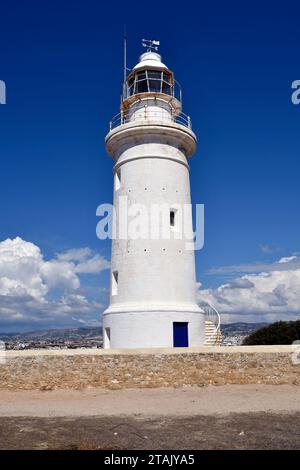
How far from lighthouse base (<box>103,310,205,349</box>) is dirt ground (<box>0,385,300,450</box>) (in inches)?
111

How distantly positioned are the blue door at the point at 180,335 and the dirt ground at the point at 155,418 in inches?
114

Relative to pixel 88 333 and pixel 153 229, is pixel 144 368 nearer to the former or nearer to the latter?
pixel 153 229

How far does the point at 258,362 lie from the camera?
12539 mm

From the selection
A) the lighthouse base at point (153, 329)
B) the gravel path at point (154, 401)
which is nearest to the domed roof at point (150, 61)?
the lighthouse base at point (153, 329)

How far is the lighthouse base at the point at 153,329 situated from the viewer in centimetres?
1459

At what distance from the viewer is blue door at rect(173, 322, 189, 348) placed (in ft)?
48.6

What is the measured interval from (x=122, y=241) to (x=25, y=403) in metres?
6.94

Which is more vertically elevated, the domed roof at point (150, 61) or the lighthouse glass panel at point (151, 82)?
the domed roof at point (150, 61)

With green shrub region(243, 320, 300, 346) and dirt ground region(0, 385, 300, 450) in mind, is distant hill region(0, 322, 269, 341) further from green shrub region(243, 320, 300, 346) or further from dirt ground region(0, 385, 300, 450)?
dirt ground region(0, 385, 300, 450)

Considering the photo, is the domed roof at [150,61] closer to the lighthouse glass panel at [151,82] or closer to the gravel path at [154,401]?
the lighthouse glass panel at [151,82]

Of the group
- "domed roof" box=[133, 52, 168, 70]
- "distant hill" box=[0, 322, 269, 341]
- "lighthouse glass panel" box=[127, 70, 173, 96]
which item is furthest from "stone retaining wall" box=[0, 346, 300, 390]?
"distant hill" box=[0, 322, 269, 341]

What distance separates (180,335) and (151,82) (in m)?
9.74
